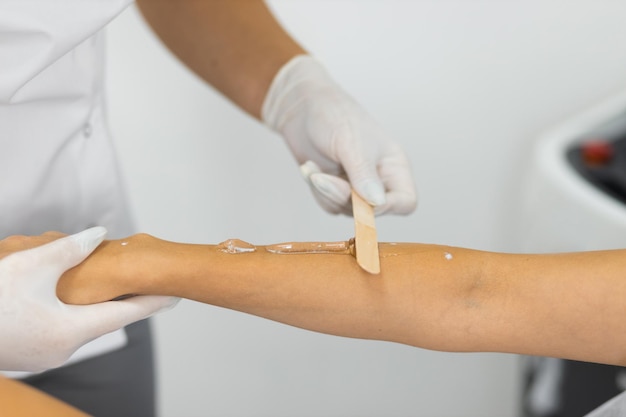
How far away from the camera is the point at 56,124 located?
1079mm

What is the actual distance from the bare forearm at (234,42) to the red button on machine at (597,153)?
22.9 inches

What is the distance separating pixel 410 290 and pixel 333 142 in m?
0.36

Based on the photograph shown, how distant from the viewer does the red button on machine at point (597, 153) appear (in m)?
1.48

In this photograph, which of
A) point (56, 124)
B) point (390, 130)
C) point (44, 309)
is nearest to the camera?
point (44, 309)

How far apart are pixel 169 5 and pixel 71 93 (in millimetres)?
343

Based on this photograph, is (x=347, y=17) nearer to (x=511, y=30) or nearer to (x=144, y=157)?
(x=511, y=30)

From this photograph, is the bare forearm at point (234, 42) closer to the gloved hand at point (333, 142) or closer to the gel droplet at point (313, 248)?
the gloved hand at point (333, 142)

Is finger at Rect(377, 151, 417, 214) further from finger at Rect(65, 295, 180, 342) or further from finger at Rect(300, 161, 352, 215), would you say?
finger at Rect(65, 295, 180, 342)

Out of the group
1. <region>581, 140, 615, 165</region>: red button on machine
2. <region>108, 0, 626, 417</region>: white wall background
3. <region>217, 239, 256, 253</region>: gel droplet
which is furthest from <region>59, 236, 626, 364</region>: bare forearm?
<region>108, 0, 626, 417</region>: white wall background

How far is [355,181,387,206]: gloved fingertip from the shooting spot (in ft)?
3.69

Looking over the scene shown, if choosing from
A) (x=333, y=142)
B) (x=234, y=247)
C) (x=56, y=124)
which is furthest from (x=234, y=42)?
(x=234, y=247)

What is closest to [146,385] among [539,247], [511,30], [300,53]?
[300,53]

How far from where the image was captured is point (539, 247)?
153 centimetres

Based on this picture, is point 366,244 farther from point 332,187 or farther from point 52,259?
point 52,259
